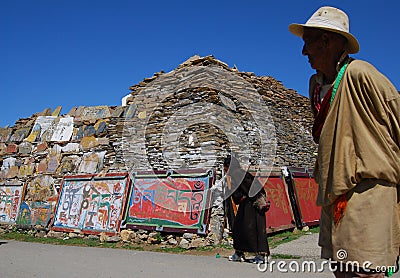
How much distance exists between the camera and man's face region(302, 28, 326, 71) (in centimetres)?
205

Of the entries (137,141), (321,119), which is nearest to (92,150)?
(137,141)

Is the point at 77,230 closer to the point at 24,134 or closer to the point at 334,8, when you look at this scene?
the point at 24,134

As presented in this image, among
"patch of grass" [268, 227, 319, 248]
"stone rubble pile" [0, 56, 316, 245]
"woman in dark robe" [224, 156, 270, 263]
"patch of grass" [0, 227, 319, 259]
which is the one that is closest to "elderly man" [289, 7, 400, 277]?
"woman in dark robe" [224, 156, 270, 263]

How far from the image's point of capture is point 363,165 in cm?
175

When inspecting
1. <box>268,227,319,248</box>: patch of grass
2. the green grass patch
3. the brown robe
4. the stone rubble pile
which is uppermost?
the stone rubble pile

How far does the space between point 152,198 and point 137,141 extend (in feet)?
7.99

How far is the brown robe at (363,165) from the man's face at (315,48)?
8.2 inches

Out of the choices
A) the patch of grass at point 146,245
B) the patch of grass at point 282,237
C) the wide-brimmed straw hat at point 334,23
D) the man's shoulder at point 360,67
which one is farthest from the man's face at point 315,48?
the patch of grass at point 282,237

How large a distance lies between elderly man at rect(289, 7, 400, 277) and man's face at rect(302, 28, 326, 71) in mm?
56

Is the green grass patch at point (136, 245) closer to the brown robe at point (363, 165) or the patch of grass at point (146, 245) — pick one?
the patch of grass at point (146, 245)

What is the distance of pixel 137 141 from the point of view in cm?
1197

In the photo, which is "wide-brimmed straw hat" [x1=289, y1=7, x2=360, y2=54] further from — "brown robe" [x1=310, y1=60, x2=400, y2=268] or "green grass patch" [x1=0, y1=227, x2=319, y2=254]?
"green grass patch" [x1=0, y1=227, x2=319, y2=254]

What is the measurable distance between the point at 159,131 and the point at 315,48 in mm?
9668

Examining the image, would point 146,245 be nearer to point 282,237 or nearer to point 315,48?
point 282,237
